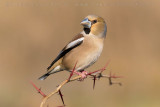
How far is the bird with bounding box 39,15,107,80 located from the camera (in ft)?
15.5

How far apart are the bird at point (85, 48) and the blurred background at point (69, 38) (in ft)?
12.7

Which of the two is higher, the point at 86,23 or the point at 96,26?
the point at 86,23

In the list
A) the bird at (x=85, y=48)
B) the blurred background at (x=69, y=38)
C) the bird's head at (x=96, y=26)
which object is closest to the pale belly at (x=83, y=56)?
the bird at (x=85, y=48)

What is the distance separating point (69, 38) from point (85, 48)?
20.0 feet

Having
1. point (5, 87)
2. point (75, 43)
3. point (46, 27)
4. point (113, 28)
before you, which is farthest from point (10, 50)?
point (75, 43)

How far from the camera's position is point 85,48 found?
4855 mm

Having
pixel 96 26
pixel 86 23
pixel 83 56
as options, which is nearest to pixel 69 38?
pixel 96 26

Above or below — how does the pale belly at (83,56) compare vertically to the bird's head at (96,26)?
below

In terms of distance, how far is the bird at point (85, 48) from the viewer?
4734mm

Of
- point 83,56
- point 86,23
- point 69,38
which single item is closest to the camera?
point 86,23

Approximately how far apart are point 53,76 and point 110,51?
1530mm

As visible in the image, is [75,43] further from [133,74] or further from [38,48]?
[38,48]

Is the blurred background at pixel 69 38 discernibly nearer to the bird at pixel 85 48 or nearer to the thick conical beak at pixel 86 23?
the bird at pixel 85 48

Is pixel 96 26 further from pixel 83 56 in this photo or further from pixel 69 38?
pixel 69 38
